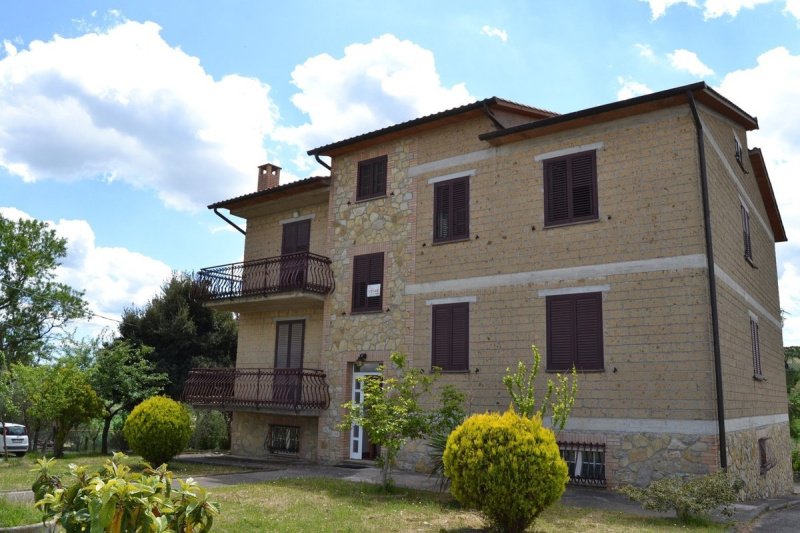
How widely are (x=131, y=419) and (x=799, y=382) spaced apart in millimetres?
27861

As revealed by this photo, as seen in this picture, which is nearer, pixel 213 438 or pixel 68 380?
pixel 68 380

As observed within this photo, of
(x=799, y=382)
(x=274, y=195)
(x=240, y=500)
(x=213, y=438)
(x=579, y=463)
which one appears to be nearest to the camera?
(x=240, y=500)

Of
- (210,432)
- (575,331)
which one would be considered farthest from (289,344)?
(575,331)

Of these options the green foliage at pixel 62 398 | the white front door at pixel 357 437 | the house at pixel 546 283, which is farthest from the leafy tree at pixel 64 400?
the white front door at pixel 357 437

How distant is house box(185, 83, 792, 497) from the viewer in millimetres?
12211

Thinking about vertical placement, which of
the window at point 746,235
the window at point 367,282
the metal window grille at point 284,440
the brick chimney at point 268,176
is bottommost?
the metal window grille at point 284,440

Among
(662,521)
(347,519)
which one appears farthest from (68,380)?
(662,521)

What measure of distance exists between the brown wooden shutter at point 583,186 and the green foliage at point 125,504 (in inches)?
415

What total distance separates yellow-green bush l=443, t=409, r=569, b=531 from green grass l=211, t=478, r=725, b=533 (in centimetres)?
85

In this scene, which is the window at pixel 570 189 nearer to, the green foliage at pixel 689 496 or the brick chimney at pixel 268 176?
the green foliage at pixel 689 496

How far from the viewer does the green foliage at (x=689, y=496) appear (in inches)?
361

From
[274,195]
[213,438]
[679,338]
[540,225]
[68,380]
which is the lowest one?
[213,438]

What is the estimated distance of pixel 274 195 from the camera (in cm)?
1923

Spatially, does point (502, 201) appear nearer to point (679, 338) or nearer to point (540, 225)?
point (540, 225)
